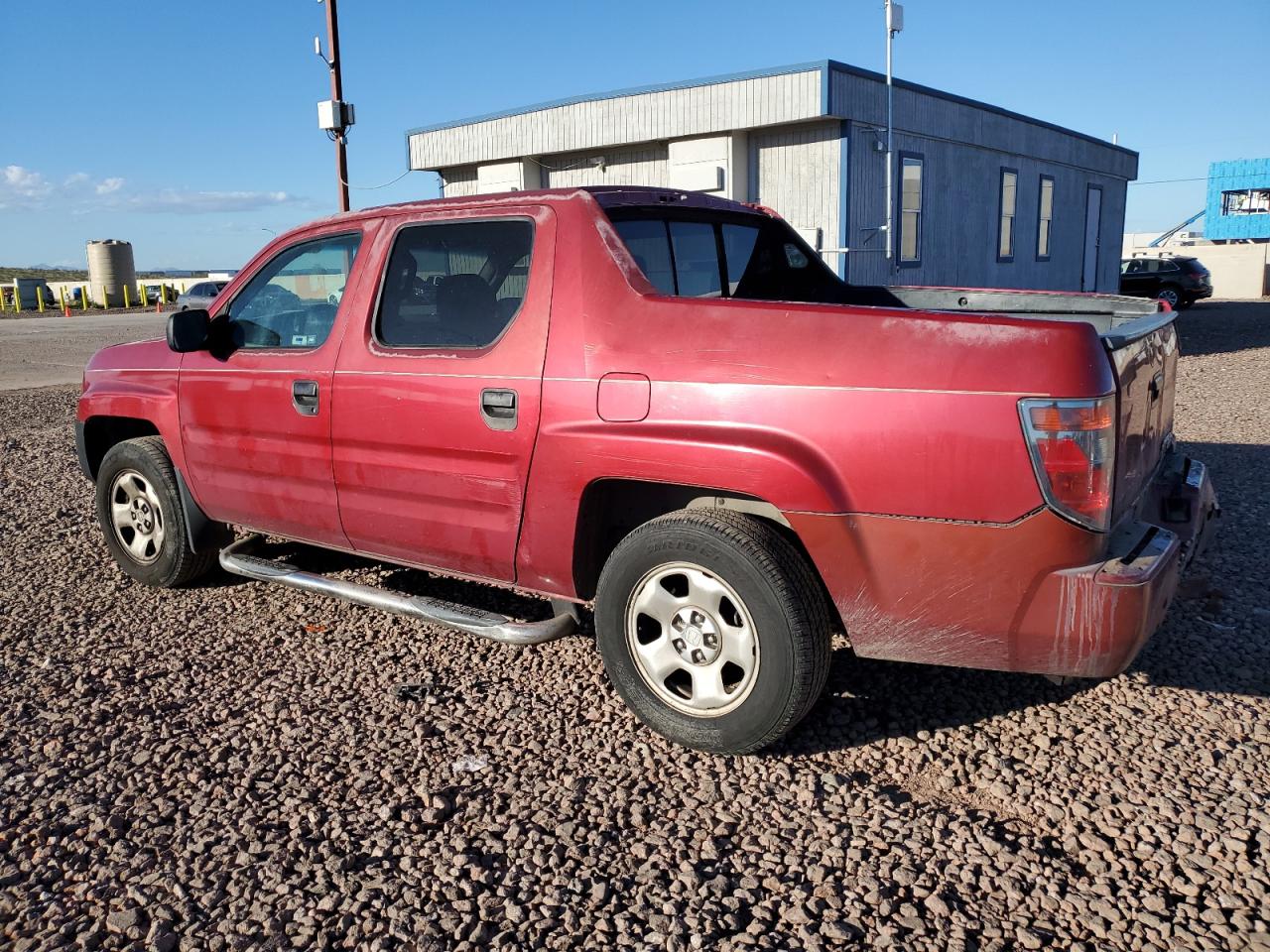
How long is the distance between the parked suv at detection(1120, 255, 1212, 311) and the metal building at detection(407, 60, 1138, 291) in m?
10.5

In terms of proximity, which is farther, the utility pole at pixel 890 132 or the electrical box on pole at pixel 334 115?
the electrical box on pole at pixel 334 115

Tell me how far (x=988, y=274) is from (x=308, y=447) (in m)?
18.6

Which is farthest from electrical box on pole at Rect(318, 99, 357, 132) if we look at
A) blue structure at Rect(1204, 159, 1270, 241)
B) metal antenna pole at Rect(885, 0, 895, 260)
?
blue structure at Rect(1204, 159, 1270, 241)

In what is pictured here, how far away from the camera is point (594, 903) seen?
8.89 ft

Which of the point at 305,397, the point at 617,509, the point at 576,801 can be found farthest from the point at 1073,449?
the point at 305,397

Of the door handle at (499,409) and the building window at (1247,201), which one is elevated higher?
the building window at (1247,201)

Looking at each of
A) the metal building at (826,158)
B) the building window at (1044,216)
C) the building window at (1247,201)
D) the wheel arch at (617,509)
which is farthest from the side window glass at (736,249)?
the building window at (1247,201)

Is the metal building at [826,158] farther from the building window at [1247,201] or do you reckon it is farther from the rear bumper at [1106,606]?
the building window at [1247,201]

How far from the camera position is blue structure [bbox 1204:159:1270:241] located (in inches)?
2534

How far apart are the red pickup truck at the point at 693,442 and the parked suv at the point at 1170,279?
30325 millimetres

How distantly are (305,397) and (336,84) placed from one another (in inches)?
654

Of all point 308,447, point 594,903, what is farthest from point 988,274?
point 594,903

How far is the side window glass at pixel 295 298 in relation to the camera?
451cm

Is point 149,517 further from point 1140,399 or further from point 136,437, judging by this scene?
point 1140,399
